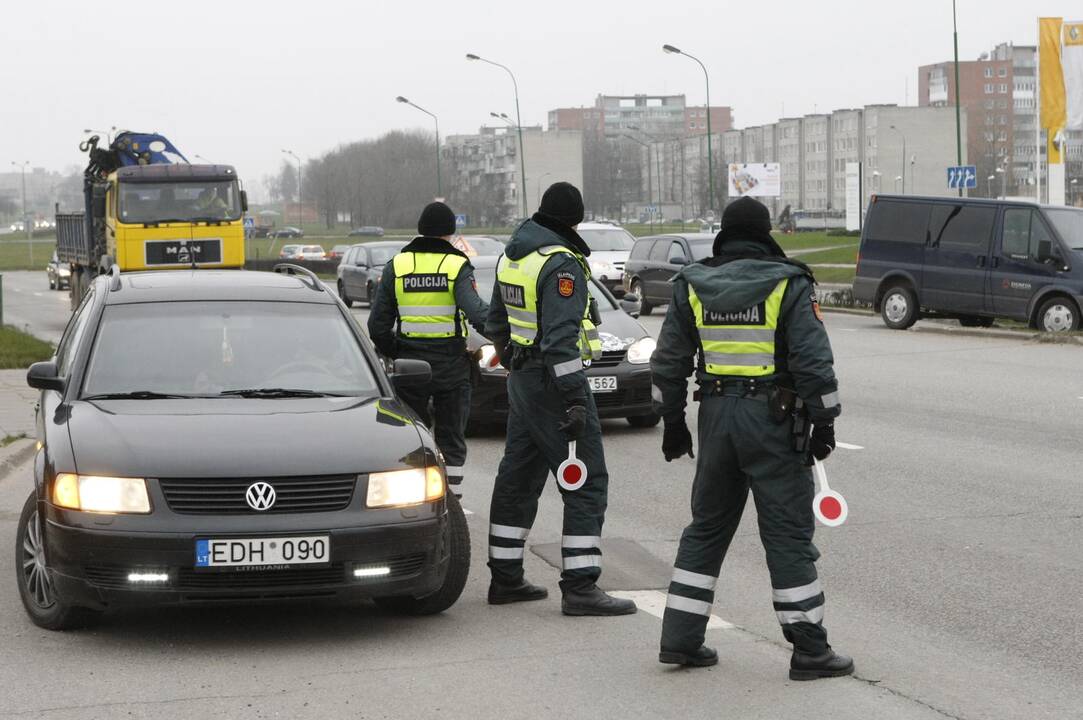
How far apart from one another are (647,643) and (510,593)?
93 cm

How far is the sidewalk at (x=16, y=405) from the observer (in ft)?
43.3

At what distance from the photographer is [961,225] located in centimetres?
2345

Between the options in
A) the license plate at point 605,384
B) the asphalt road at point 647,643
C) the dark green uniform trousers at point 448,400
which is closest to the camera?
the asphalt road at point 647,643

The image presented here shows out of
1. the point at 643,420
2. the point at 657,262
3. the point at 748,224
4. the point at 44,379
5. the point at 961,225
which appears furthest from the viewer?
the point at 657,262

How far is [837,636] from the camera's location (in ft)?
20.4

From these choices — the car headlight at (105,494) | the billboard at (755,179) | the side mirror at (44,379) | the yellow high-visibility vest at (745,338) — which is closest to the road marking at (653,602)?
the yellow high-visibility vest at (745,338)

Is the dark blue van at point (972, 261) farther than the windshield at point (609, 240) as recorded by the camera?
No

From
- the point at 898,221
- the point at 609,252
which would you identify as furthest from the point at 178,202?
the point at 898,221

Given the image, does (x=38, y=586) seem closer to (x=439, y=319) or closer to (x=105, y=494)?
(x=105, y=494)

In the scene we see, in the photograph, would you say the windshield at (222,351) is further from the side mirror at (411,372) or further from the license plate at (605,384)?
the license plate at (605,384)

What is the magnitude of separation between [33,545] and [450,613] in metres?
1.74

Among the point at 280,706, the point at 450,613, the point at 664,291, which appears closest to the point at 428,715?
the point at 280,706

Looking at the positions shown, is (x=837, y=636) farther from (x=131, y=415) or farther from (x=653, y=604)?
(x=131, y=415)

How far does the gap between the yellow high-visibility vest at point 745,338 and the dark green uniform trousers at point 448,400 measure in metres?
3.03
